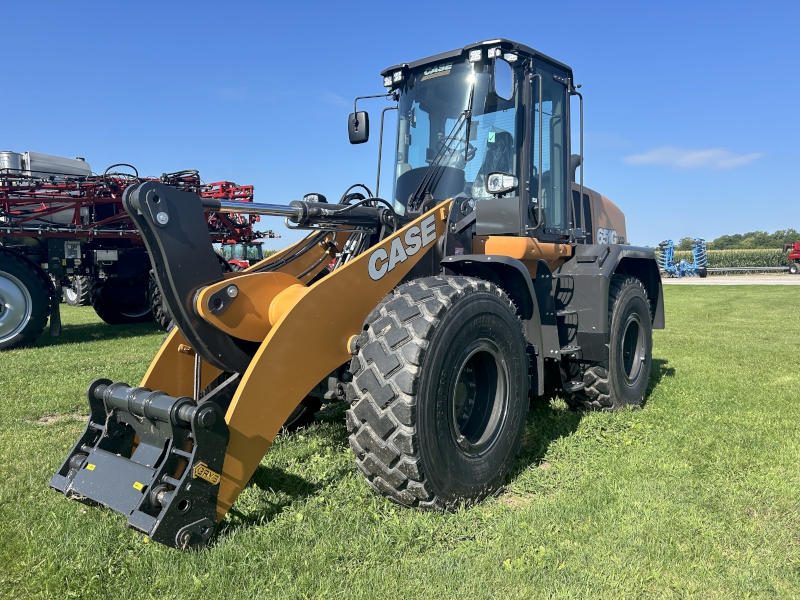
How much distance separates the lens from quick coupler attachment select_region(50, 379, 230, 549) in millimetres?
2547

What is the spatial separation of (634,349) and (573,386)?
1249 mm

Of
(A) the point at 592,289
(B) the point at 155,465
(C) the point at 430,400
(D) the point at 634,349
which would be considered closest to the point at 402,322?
(C) the point at 430,400

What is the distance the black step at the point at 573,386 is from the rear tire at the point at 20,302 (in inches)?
325

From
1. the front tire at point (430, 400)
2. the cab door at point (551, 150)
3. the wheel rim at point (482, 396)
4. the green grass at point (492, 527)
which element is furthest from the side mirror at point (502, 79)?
the green grass at point (492, 527)

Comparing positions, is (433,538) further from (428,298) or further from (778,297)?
(778,297)

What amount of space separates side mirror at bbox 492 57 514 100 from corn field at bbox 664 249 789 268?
50.8 m

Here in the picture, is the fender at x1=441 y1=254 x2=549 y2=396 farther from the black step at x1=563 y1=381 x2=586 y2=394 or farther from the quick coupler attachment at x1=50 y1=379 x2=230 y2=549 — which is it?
the quick coupler attachment at x1=50 y1=379 x2=230 y2=549

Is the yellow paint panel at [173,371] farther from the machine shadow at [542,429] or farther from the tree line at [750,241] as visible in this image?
the tree line at [750,241]

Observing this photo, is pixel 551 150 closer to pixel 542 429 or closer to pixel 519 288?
pixel 519 288

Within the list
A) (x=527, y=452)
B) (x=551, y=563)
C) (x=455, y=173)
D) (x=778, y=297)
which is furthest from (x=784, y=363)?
(x=778, y=297)

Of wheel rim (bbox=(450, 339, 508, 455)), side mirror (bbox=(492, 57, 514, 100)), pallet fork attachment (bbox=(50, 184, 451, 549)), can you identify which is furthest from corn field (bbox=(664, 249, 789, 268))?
pallet fork attachment (bbox=(50, 184, 451, 549))

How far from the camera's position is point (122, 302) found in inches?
501

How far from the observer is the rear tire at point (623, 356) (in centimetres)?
520

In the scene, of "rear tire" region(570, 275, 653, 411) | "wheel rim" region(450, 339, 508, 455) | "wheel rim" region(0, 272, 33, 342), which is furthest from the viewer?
"wheel rim" region(0, 272, 33, 342)
